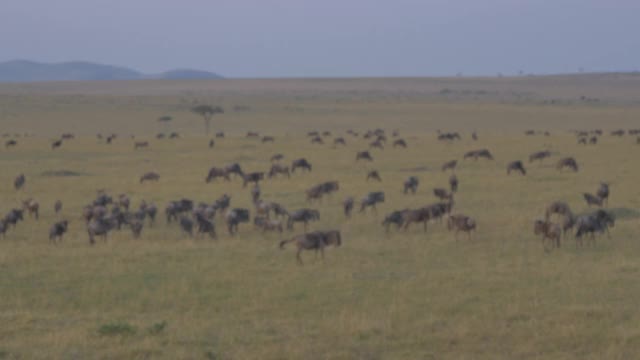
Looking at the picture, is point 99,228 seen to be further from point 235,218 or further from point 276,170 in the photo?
point 276,170

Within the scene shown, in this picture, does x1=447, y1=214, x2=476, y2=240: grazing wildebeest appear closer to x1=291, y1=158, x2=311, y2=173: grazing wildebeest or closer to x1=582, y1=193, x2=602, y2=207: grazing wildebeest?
x1=582, y1=193, x2=602, y2=207: grazing wildebeest

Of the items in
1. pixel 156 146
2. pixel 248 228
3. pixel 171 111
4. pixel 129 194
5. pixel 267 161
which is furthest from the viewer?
pixel 171 111

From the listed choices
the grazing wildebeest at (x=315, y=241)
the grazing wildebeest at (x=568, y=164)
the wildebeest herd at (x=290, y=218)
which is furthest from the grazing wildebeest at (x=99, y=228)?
the grazing wildebeest at (x=568, y=164)

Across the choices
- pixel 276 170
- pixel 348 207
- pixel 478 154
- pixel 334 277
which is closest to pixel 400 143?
pixel 478 154

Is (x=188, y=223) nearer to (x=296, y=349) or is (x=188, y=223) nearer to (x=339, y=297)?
(x=339, y=297)

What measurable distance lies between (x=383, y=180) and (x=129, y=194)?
29.1 ft

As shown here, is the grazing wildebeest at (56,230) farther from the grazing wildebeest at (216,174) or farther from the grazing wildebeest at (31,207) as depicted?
the grazing wildebeest at (216,174)

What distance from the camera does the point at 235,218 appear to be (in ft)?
71.2

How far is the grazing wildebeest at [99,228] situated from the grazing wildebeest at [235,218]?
261cm

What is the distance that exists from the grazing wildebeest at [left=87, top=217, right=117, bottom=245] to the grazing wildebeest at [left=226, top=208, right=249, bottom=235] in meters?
2.61

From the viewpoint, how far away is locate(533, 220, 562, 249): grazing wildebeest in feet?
62.1

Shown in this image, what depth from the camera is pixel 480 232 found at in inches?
834

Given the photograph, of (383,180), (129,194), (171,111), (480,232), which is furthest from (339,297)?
(171,111)

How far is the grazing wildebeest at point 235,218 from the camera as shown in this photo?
21625 mm
